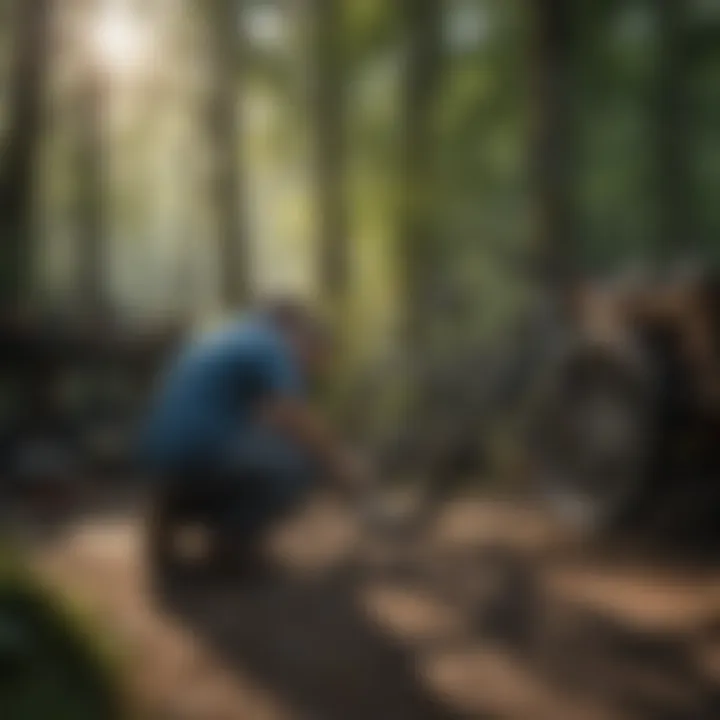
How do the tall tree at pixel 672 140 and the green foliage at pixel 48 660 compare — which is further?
the tall tree at pixel 672 140

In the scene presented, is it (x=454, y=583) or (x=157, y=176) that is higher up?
(x=157, y=176)

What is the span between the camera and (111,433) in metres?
1.16

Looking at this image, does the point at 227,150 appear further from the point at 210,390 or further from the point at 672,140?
the point at 672,140

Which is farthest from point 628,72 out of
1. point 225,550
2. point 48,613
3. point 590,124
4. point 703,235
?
point 48,613

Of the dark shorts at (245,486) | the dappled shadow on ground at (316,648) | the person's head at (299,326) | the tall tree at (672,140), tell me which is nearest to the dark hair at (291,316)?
the person's head at (299,326)

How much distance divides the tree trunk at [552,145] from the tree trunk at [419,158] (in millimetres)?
105

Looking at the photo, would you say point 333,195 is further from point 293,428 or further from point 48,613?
point 48,613

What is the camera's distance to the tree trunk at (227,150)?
3.77 ft

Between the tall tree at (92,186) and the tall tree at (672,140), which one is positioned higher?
the tall tree at (672,140)

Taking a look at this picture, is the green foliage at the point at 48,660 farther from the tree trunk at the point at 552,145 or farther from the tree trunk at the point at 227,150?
the tree trunk at the point at 552,145

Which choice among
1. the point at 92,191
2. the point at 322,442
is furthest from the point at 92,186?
the point at 322,442

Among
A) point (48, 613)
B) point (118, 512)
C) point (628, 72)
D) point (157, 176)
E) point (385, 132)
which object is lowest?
point (48, 613)

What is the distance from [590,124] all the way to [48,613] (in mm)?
738

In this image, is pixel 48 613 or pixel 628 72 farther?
pixel 628 72
